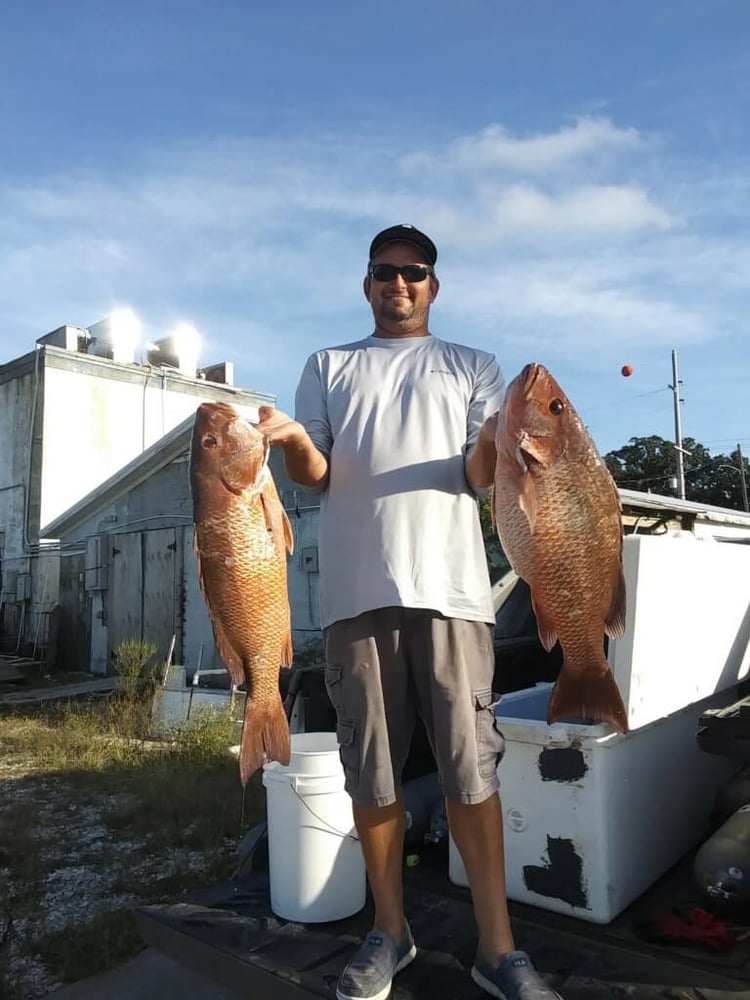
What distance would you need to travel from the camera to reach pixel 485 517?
27.9 ft

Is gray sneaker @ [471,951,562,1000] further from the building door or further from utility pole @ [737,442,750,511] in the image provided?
utility pole @ [737,442,750,511]

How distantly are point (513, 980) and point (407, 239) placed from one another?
2.38 meters

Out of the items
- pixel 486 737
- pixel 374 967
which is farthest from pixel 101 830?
pixel 486 737

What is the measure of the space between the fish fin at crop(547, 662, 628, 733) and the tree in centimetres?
3442

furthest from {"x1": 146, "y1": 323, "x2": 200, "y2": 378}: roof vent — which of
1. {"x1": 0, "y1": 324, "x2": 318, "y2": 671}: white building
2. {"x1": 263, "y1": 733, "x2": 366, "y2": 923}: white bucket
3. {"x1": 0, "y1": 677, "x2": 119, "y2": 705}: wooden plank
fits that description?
{"x1": 263, "y1": 733, "x2": 366, "y2": 923}: white bucket

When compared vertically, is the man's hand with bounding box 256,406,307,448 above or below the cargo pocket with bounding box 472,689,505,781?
above

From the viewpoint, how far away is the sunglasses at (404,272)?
110 inches

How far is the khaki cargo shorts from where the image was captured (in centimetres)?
252

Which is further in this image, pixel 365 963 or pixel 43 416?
pixel 43 416

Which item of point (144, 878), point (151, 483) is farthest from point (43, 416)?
point (144, 878)

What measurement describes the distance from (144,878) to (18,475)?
1628cm

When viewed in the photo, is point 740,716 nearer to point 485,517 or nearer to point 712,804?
point 712,804

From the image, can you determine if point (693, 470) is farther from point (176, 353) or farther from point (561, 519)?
point (561, 519)

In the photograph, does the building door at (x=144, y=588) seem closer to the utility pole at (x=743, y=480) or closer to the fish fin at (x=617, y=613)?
the fish fin at (x=617, y=613)
